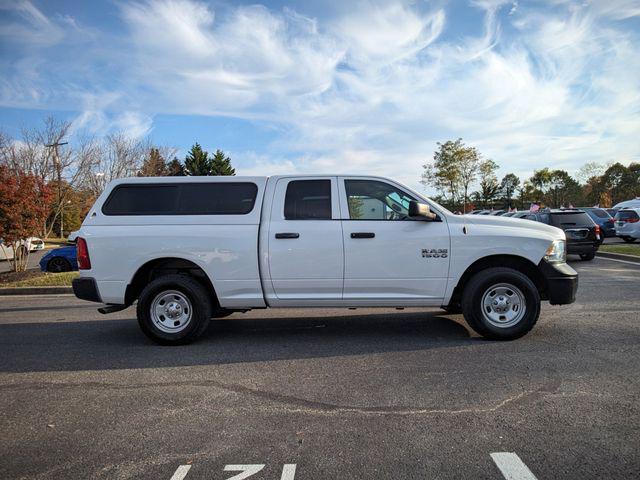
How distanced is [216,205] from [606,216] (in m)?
22.1

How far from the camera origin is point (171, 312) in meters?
5.41

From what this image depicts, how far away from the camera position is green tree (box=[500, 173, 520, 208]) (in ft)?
202

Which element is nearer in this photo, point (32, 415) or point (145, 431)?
point (145, 431)

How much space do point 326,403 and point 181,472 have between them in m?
1.29

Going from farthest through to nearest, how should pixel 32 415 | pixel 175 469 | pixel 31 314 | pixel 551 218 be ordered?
pixel 551 218, pixel 31 314, pixel 32 415, pixel 175 469

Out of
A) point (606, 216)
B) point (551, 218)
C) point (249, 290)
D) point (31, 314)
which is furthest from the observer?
point (606, 216)

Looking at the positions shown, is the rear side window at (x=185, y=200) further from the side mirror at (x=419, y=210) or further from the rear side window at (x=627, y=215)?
the rear side window at (x=627, y=215)

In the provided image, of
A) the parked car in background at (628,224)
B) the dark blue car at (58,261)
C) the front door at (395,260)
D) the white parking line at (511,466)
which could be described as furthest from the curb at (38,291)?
the parked car in background at (628,224)

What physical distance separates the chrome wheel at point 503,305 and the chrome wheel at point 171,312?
3.62 m

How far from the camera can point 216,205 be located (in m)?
5.46

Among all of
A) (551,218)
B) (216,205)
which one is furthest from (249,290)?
(551,218)

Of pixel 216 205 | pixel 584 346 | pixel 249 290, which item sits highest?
pixel 216 205

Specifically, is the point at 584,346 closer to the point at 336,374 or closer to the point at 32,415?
the point at 336,374

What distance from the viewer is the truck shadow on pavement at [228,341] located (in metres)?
4.82
